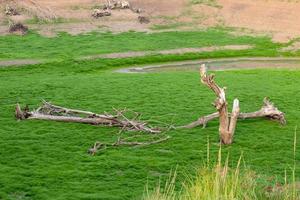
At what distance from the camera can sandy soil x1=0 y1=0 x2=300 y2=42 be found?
24312mm

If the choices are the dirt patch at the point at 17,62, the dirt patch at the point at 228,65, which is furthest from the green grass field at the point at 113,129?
the dirt patch at the point at 228,65

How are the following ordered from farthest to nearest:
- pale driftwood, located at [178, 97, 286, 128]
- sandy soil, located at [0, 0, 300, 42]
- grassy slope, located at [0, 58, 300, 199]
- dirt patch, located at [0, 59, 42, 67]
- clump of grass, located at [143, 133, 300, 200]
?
1. sandy soil, located at [0, 0, 300, 42]
2. dirt patch, located at [0, 59, 42, 67]
3. pale driftwood, located at [178, 97, 286, 128]
4. grassy slope, located at [0, 58, 300, 199]
5. clump of grass, located at [143, 133, 300, 200]

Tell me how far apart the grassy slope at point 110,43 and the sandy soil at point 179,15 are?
77 centimetres

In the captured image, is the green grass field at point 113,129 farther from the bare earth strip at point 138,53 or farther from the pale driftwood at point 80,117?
the bare earth strip at point 138,53

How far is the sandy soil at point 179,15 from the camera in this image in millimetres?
24312

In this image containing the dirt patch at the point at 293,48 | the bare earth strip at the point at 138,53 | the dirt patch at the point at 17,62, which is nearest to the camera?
the dirt patch at the point at 17,62

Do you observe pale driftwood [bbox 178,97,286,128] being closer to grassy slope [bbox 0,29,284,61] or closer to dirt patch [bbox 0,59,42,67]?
dirt patch [bbox 0,59,42,67]

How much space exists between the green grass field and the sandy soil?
10.2 ft

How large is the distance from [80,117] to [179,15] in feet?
45.6

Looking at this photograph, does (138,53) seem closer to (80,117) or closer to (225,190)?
(80,117)

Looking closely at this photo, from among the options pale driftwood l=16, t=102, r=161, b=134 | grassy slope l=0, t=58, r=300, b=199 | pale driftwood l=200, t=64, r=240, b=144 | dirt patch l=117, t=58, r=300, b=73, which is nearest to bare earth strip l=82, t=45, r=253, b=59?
dirt patch l=117, t=58, r=300, b=73

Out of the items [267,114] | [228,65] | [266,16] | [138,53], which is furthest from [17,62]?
[266,16]

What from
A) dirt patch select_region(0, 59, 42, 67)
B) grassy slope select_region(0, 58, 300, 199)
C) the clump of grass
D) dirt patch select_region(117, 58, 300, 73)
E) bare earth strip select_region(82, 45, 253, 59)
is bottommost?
dirt patch select_region(117, 58, 300, 73)

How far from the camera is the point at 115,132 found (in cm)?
1192
